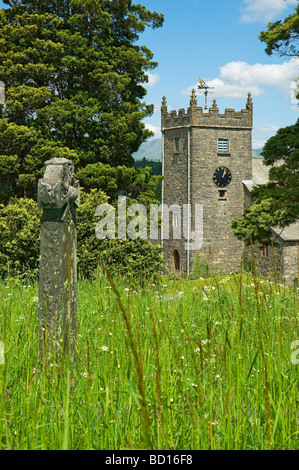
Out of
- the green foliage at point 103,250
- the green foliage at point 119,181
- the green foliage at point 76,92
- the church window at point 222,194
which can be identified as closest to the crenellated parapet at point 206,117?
the church window at point 222,194

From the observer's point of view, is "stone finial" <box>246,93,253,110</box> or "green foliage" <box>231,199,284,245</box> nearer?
"green foliage" <box>231,199,284,245</box>

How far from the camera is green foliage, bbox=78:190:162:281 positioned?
1402 cm

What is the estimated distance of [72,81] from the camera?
19500 mm

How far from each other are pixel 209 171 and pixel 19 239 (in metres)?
18.4

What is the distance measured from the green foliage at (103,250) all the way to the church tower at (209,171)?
1407 centimetres

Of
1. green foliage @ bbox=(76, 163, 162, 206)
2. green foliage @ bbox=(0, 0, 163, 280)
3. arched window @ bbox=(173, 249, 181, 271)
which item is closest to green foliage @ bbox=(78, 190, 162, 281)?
green foliage @ bbox=(76, 163, 162, 206)

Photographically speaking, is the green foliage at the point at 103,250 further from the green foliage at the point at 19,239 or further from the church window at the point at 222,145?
the church window at the point at 222,145

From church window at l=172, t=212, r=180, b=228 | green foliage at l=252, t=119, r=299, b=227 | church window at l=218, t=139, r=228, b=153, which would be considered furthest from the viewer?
church window at l=172, t=212, r=180, b=228

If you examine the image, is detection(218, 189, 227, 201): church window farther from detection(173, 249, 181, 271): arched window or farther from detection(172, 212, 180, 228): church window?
detection(173, 249, 181, 271): arched window

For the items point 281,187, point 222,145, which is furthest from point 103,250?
point 222,145

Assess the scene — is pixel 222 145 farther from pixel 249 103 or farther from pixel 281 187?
pixel 281 187
